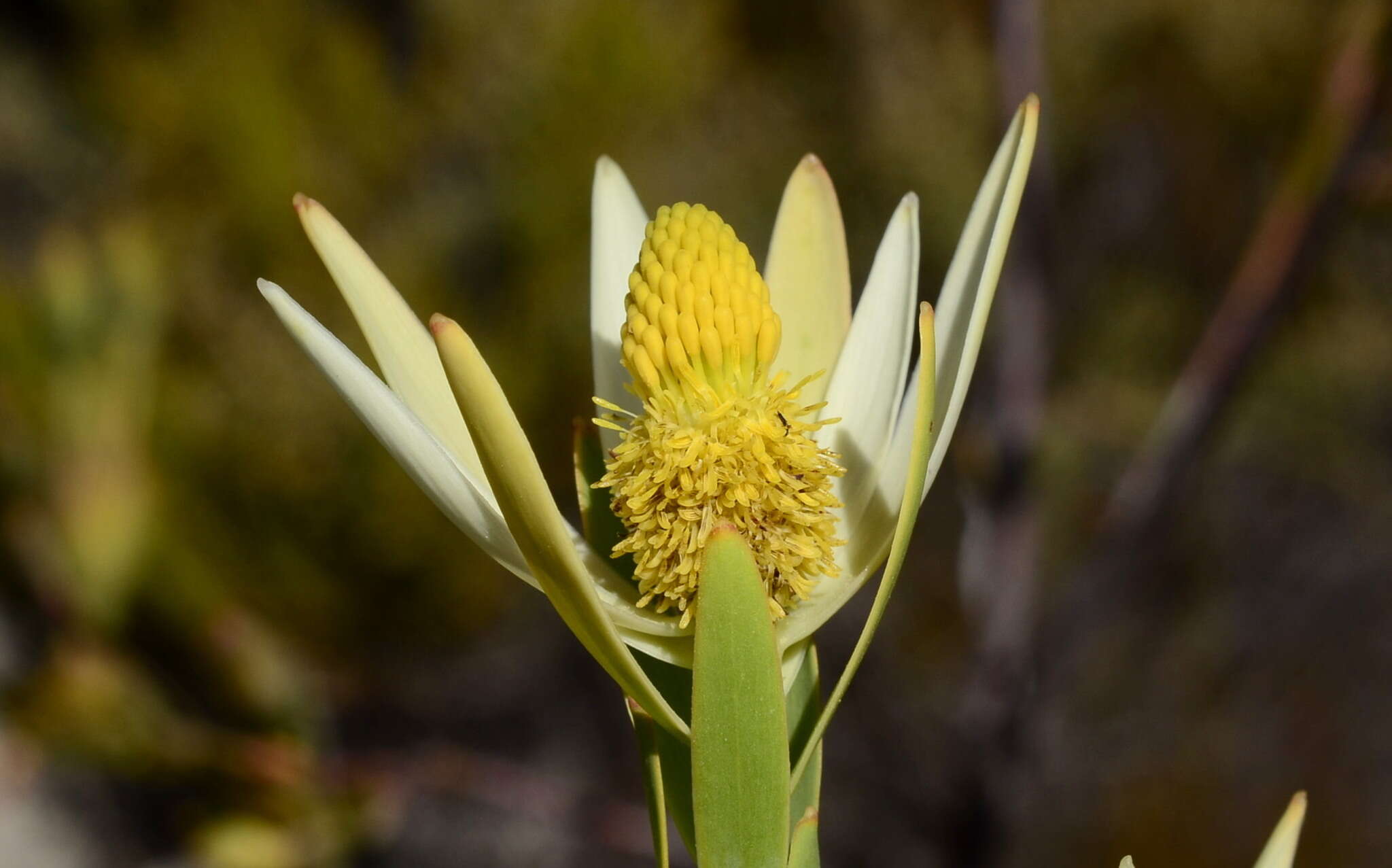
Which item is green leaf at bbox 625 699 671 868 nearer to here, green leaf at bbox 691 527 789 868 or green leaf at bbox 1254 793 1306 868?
green leaf at bbox 691 527 789 868

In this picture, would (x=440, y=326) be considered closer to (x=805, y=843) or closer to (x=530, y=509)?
(x=530, y=509)

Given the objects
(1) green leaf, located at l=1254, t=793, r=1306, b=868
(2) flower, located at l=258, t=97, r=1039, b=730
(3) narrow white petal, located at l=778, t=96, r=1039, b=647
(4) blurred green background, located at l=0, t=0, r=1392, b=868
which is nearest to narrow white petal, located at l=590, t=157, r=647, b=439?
(2) flower, located at l=258, t=97, r=1039, b=730

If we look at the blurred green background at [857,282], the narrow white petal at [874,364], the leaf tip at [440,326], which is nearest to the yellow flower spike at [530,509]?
the leaf tip at [440,326]

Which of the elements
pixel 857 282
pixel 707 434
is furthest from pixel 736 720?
pixel 857 282

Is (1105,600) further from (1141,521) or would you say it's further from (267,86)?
(267,86)

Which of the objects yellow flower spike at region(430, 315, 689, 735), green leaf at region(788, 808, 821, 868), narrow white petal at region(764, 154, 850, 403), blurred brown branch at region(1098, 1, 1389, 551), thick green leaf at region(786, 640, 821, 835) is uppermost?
blurred brown branch at region(1098, 1, 1389, 551)
